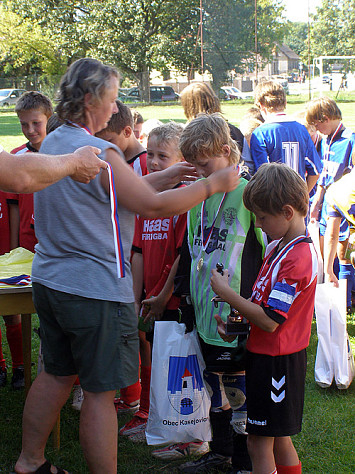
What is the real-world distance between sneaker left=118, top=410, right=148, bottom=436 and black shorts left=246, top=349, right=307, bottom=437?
1.19 meters

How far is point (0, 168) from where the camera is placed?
1829mm

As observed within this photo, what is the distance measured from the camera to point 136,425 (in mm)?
3250

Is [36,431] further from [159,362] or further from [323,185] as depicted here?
[323,185]

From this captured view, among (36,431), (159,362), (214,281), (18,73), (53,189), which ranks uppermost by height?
(18,73)

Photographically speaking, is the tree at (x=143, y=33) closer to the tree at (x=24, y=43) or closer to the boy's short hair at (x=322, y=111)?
the tree at (x=24, y=43)

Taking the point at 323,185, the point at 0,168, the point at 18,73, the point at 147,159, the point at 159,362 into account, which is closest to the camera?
the point at 0,168

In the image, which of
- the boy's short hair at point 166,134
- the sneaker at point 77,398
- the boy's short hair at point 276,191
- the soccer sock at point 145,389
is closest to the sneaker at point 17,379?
the sneaker at point 77,398

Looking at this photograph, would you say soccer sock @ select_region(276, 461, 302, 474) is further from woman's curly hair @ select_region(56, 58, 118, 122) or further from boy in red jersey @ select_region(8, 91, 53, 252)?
boy in red jersey @ select_region(8, 91, 53, 252)

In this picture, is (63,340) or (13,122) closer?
(63,340)

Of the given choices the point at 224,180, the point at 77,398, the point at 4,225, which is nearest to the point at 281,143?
the point at 4,225

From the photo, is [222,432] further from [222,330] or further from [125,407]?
[125,407]

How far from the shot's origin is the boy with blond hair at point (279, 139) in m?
4.78

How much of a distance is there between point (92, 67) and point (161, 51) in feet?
130

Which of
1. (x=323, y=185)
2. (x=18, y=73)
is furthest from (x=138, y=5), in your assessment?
(x=323, y=185)
